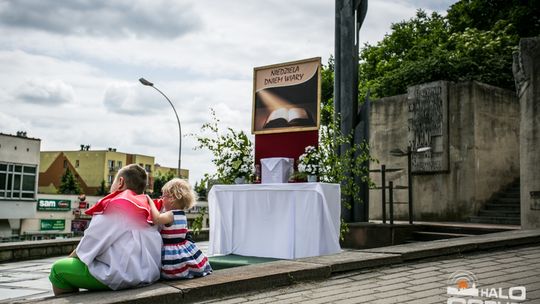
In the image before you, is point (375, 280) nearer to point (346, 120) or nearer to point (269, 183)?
point (269, 183)

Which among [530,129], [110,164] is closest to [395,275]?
[530,129]

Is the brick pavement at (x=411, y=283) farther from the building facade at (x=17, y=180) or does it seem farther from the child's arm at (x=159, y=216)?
the building facade at (x=17, y=180)

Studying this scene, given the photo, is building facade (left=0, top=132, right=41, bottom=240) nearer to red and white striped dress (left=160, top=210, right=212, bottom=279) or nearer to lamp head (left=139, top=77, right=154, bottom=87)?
lamp head (left=139, top=77, right=154, bottom=87)

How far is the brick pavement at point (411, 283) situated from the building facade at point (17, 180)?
1509 inches

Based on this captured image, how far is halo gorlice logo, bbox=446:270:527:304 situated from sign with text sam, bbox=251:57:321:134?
13.4ft

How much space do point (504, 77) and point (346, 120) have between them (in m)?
9.24

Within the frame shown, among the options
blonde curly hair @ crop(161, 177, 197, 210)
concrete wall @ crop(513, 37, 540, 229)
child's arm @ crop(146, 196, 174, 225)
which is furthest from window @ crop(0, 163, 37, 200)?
child's arm @ crop(146, 196, 174, 225)

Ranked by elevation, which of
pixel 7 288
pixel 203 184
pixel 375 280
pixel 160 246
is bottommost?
pixel 7 288

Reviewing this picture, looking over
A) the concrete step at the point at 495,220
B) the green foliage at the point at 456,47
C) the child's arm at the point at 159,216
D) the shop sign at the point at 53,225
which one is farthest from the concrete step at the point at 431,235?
the shop sign at the point at 53,225

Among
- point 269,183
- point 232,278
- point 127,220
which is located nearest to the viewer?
point 127,220

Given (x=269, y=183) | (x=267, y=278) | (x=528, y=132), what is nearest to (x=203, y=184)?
(x=269, y=183)

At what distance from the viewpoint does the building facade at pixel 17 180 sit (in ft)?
127

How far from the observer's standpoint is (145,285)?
457cm

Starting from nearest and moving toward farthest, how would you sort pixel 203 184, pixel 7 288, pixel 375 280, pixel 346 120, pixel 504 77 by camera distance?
pixel 375 280, pixel 7 288, pixel 203 184, pixel 346 120, pixel 504 77
